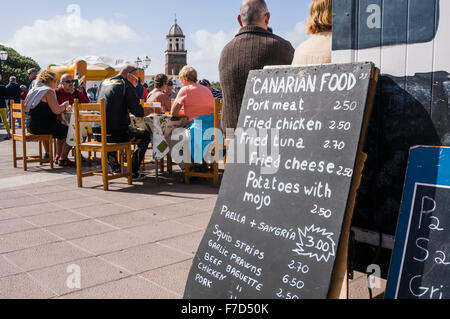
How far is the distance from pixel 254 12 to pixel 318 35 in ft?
3.72

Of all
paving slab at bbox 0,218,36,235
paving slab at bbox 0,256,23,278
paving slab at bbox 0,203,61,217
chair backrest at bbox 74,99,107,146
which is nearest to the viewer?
paving slab at bbox 0,256,23,278

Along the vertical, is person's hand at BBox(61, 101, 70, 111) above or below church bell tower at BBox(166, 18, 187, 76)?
below

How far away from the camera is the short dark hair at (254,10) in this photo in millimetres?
3723

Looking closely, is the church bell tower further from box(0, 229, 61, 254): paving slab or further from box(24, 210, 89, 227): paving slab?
box(0, 229, 61, 254): paving slab

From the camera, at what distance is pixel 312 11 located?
2.74 metres

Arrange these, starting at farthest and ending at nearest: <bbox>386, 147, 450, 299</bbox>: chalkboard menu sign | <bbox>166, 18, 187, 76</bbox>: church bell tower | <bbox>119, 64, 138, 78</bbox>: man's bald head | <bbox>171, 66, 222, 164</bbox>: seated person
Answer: <bbox>166, 18, 187, 76</bbox>: church bell tower, <bbox>119, 64, 138, 78</bbox>: man's bald head, <bbox>171, 66, 222, 164</bbox>: seated person, <bbox>386, 147, 450, 299</bbox>: chalkboard menu sign

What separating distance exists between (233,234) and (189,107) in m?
4.08

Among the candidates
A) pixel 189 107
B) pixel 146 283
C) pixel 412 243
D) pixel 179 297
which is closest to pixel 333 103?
pixel 412 243

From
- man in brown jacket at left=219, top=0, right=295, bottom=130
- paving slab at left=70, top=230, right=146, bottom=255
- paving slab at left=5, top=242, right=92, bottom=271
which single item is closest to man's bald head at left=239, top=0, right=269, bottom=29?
man in brown jacket at left=219, top=0, right=295, bottom=130

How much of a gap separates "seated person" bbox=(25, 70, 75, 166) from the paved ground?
1433 millimetres

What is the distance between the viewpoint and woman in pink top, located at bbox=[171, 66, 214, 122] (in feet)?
20.3

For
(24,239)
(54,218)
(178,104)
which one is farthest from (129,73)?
(24,239)

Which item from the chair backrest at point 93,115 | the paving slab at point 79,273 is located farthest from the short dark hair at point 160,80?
the paving slab at point 79,273

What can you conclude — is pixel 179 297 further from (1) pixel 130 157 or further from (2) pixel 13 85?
(2) pixel 13 85
